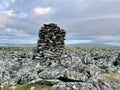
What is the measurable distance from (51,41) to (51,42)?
0.85ft

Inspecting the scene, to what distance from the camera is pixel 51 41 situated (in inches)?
2972

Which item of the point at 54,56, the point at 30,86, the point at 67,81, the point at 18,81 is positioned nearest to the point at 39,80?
the point at 30,86

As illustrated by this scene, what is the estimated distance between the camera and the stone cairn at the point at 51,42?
244ft

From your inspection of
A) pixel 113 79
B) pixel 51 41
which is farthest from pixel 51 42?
pixel 113 79

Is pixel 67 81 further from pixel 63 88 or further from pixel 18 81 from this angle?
pixel 18 81

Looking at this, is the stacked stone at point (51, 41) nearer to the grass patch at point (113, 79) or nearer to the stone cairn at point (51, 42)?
the stone cairn at point (51, 42)

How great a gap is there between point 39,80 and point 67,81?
7.85 feet

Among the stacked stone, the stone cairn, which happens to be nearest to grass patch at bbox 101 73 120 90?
the stone cairn

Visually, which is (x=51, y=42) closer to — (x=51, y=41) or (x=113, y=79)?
(x=51, y=41)

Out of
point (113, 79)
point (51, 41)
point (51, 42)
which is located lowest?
point (113, 79)

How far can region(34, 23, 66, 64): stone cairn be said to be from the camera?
7431cm

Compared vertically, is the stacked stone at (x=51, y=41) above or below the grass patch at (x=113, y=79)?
above

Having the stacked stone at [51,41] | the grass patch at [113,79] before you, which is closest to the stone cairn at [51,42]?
the stacked stone at [51,41]

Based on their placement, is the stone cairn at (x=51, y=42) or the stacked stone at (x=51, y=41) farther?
the stacked stone at (x=51, y=41)
